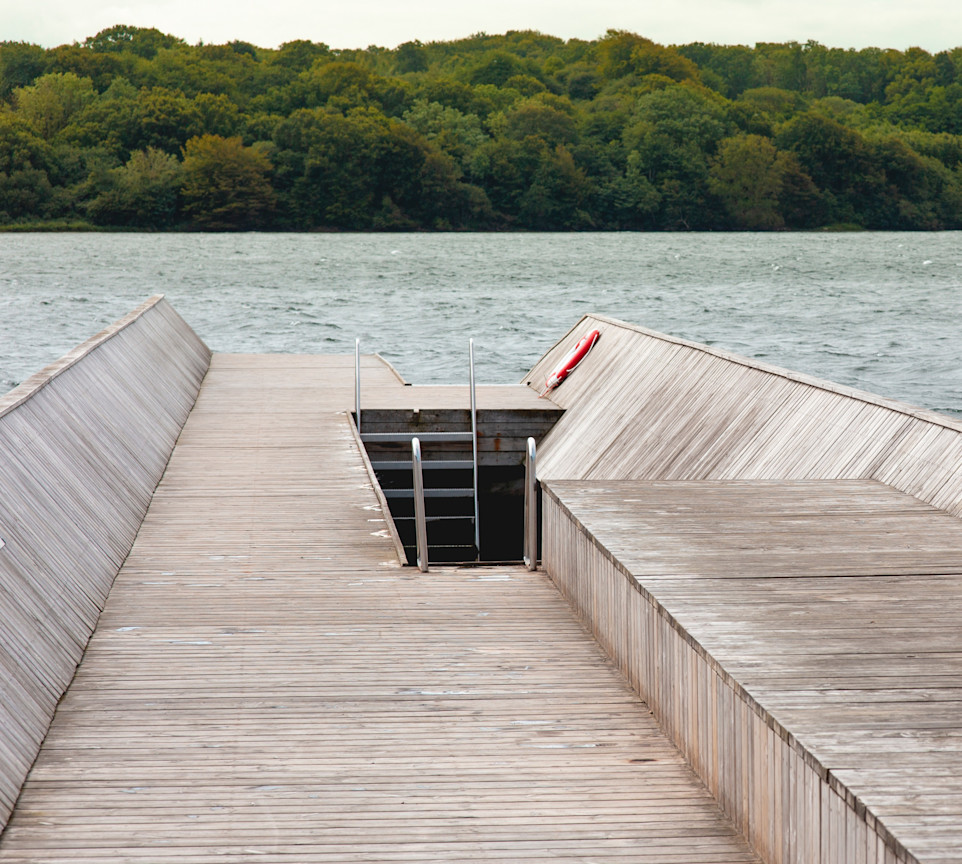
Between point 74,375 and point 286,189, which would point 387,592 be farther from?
point 286,189

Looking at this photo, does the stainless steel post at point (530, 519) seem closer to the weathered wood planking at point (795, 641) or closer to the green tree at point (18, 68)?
the weathered wood planking at point (795, 641)

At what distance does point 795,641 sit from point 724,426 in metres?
4.89

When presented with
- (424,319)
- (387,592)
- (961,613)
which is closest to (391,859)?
(961,613)

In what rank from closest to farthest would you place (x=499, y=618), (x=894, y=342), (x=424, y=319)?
(x=499, y=618) < (x=894, y=342) < (x=424, y=319)

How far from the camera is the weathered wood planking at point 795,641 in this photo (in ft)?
9.72

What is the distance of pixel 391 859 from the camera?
3.48 m

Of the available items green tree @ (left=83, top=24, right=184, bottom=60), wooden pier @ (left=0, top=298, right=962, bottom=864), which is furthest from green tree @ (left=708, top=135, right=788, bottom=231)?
wooden pier @ (left=0, top=298, right=962, bottom=864)

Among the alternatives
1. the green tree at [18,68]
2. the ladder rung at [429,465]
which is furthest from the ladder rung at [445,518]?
the green tree at [18,68]

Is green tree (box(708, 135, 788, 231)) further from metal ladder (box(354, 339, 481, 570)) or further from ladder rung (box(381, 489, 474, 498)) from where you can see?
ladder rung (box(381, 489, 474, 498))

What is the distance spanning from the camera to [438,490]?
11.7m

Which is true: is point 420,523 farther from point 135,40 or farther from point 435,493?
point 135,40

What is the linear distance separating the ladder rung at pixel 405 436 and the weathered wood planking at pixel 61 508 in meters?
2.04

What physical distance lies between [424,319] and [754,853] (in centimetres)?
3497

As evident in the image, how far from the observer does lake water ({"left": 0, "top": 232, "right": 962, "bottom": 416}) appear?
92.5ft
